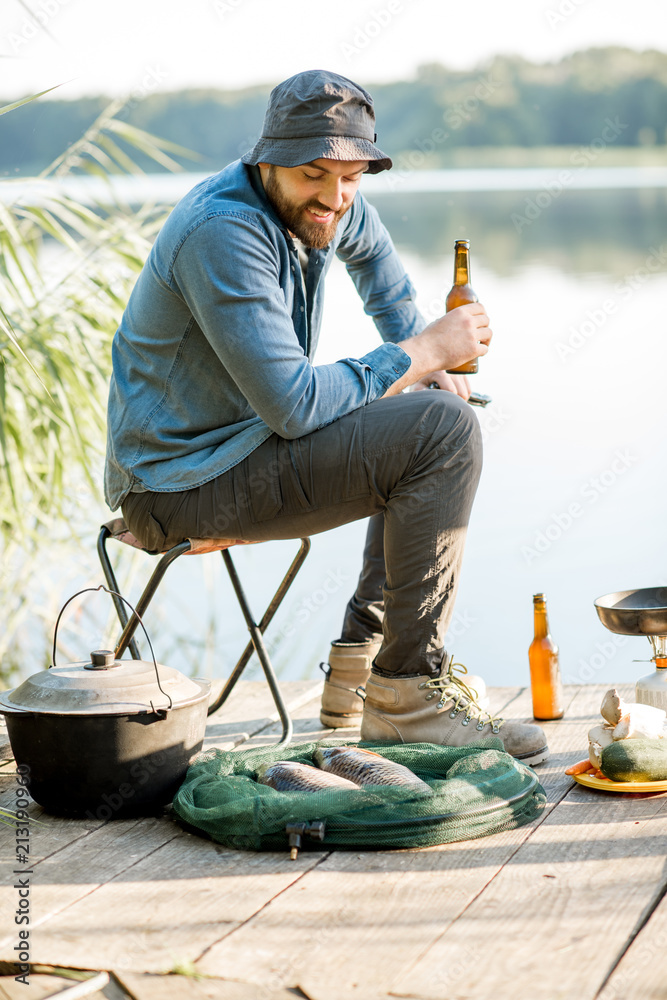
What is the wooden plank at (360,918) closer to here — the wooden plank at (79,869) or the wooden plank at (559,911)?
the wooden plank at (559,911)

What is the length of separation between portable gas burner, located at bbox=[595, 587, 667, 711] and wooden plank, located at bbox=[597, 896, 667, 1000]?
2.65 ft

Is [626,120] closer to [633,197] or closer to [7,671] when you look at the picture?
[633,197]

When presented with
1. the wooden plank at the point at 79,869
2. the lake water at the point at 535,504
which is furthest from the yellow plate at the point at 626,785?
the lake water at the point at 535,504

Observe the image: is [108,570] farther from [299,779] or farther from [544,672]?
[544,672]

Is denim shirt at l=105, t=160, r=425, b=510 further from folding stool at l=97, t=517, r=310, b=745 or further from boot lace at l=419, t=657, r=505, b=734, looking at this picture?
boot lace at l=419, t=657, r=505, b=734

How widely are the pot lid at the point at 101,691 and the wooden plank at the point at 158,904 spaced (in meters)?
0.23

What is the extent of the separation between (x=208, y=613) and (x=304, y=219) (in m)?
3.05

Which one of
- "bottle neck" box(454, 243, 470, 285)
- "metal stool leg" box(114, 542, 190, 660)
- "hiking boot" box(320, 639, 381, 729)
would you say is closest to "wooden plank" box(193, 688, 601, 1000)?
"metal stool leg" box(114, 542, 190, 660)

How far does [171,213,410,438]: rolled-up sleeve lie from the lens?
6.76ft

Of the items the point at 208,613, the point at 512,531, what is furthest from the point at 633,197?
the point at 208,613

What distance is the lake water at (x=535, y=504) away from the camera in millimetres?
4691

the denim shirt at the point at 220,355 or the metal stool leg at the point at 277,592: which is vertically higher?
the denim shirt at the point at 220,355

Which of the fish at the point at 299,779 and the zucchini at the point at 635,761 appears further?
the zucchini at the point at 635,761

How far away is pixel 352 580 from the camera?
18.4 ft
